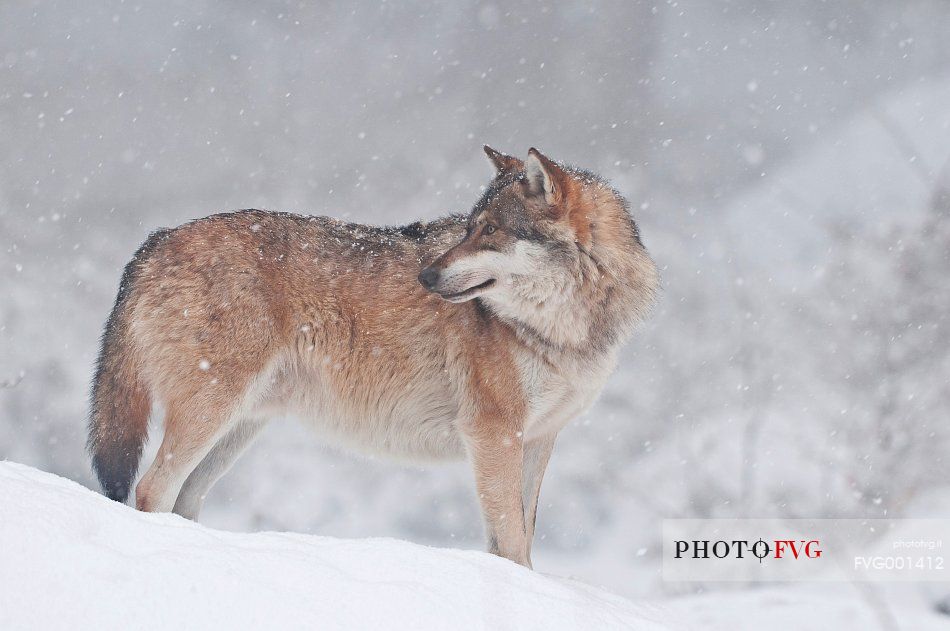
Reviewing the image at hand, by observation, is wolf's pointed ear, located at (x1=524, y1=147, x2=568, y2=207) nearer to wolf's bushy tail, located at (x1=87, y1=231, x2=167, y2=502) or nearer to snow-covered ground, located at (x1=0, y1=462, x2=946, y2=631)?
snow-covered ground, located at (x1=0, y1=462, x2=946, y2=631)

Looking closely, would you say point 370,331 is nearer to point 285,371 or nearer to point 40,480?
point 285,371

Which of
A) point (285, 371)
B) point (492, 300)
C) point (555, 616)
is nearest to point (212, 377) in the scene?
point (285, 371)

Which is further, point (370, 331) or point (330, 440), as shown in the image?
point (330, 440)

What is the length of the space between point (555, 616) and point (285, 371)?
2.62 m

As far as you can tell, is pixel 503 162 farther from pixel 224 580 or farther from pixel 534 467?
pixel 224 580

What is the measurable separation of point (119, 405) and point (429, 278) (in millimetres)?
1854

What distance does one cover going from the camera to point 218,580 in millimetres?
1795

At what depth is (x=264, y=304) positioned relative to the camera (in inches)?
166

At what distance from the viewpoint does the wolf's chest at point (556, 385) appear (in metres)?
4.01

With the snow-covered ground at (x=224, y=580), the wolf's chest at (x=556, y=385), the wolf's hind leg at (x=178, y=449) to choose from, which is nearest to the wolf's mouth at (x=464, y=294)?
the wolf's chest at (x=556, y=385)

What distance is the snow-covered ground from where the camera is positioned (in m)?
1.66

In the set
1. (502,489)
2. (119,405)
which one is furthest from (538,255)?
(119,405)

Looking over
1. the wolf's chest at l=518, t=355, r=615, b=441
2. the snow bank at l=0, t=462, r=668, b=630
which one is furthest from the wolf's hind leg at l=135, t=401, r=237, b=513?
the snow bank at l=0, t=462, r=668, b=630

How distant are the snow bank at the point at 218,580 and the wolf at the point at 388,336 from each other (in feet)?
5.82
